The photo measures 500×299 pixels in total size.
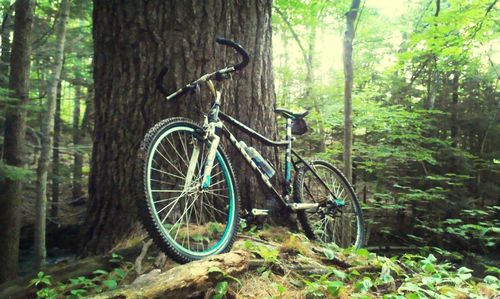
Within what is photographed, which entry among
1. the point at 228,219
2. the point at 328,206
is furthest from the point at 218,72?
the point at 328,206

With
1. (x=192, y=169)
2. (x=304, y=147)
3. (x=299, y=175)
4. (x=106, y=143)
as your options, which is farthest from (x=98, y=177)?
(x=304, y=147)

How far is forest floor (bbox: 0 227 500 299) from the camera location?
1956 mm

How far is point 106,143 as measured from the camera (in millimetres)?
3182

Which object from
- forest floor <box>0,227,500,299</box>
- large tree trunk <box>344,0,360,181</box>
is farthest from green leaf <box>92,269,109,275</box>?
large tree trunk <box>344,0,360,181</box>

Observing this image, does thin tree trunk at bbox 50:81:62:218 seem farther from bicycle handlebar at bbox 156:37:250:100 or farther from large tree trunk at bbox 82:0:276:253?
bicycle handlebar at bbox 156:37:250:100

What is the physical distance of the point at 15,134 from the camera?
7.67 metres

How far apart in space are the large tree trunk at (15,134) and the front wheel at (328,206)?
6291 mm

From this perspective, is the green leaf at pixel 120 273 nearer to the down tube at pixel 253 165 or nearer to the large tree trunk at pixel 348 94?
the down tube at pixel 253 165

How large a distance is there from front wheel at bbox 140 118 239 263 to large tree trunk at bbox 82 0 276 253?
298 millimetres

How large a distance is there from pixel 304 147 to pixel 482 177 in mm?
4723

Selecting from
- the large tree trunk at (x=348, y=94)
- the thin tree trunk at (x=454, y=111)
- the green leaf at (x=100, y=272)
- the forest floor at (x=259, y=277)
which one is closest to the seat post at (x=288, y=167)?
the forest floor at (x=259, y=277)

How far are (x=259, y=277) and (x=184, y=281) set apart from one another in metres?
0.50

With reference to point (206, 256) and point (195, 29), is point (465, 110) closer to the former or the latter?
point (195, 29)

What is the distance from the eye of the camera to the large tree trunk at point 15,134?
7441 millimetres
